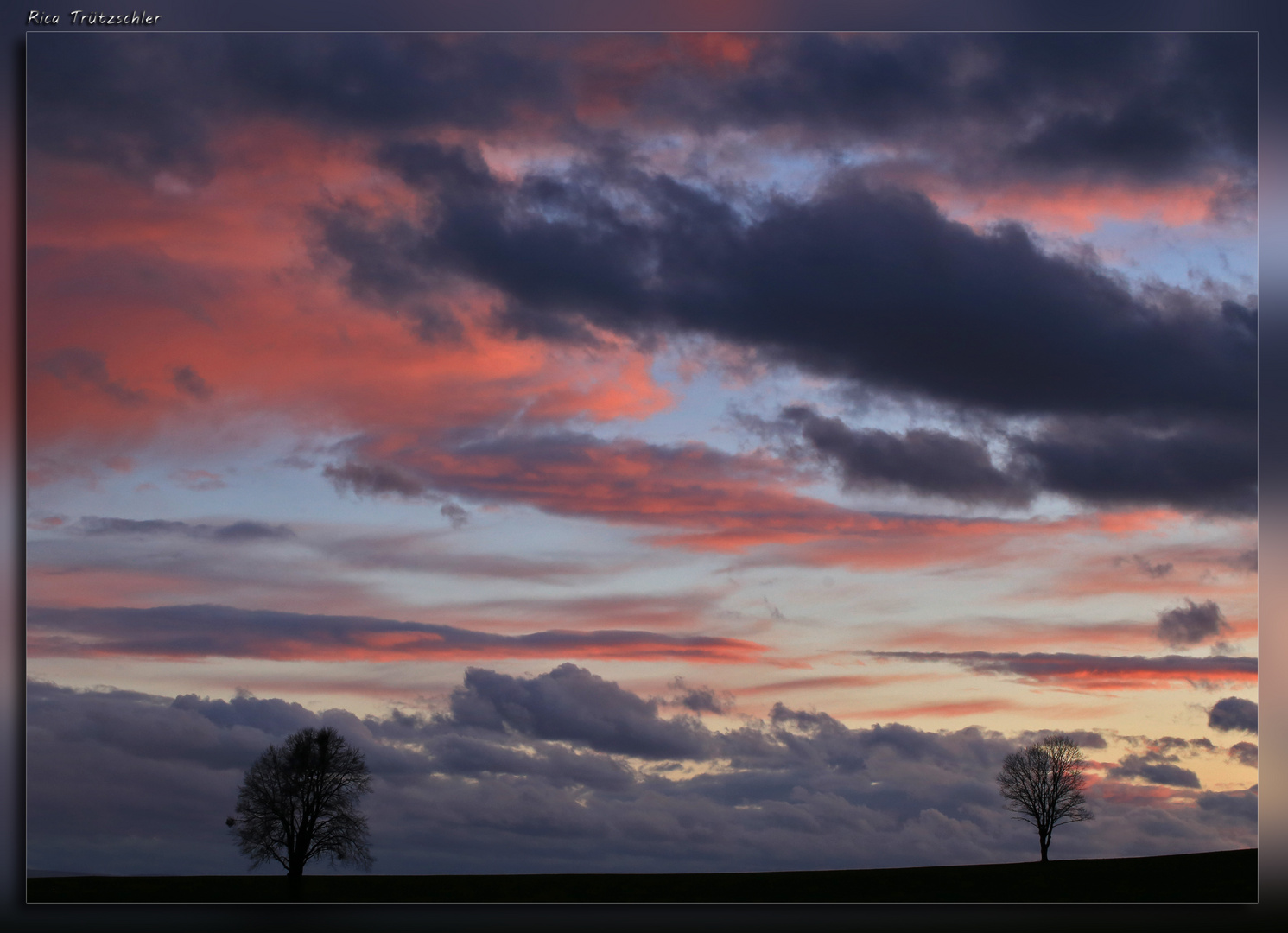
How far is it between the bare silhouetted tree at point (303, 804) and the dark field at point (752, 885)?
1.15ft

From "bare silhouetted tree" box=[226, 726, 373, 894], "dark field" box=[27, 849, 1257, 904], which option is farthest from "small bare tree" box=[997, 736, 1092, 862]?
"bare silhouetted tree" box=[226, 726, 373, 894]

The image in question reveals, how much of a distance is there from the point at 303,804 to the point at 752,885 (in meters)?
5.52

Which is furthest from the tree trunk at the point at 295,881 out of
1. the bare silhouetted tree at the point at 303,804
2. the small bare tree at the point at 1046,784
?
the small bare tree at the point at 1046,784

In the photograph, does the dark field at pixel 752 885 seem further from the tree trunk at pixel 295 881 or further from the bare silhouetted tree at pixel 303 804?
the bare silhouetted tree at pixel 303 804

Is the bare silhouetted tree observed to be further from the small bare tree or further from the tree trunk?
the small bare tree

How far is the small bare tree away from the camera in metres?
14.1

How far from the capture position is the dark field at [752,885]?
14133 mm

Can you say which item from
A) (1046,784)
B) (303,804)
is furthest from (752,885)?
(303,804)

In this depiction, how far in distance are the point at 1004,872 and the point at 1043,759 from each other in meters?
1.44

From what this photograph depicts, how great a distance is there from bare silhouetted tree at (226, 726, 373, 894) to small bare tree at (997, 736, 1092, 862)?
7884mm

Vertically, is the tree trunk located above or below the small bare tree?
below

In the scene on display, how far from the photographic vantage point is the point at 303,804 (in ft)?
46.7

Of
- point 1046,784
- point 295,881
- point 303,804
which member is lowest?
point 295,881

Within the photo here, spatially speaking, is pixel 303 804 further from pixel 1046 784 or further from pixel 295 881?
pixel 1046 784
